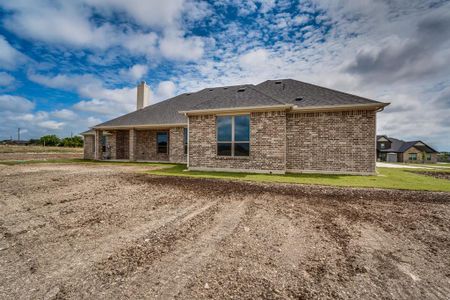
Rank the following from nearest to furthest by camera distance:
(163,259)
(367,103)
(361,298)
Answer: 1. (361,298)
2. (163,259)
3. (367,103)

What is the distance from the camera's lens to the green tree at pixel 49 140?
55562 mm

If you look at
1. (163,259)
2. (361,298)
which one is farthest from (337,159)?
(163,259)

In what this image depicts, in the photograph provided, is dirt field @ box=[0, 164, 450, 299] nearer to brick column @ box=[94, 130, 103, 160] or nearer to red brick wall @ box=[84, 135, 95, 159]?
brick column @ box=[94, 130, 103, 160]

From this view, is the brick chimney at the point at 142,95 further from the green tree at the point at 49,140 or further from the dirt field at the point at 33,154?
the green tree at the point at 49,140

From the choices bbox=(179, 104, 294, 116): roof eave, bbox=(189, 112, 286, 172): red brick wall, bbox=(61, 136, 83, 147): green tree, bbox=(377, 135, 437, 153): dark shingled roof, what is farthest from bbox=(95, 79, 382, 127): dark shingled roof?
bbox=(61, 136, 83, 147): green tree

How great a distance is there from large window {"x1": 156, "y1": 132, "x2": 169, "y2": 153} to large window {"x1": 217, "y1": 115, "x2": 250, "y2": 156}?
728cm

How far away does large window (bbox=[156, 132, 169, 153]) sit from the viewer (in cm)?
1617

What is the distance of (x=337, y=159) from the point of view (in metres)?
9.91

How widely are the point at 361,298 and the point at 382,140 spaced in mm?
57027

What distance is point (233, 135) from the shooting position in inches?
404

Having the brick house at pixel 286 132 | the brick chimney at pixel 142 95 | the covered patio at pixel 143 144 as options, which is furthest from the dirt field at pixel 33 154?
the brick house at pixel 286 132

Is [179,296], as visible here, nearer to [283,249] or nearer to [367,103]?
[283,249]

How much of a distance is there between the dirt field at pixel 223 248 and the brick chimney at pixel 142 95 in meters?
16.3

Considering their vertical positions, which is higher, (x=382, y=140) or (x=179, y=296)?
(x=382, y=140)
